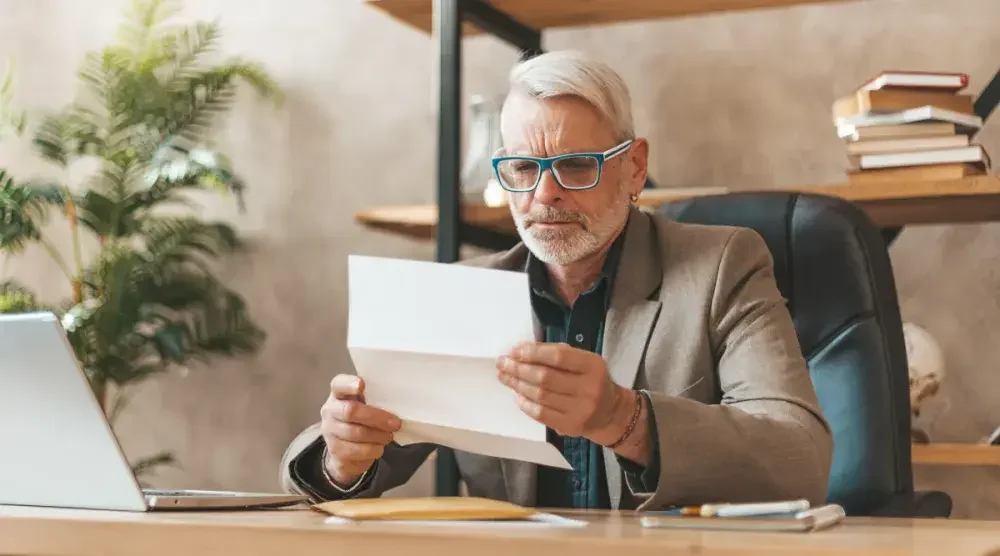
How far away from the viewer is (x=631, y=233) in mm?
1556

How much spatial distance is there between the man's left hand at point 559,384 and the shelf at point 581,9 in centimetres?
147

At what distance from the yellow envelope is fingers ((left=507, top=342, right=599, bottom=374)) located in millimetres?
142

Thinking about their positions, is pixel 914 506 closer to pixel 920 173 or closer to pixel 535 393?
pixel 535 393

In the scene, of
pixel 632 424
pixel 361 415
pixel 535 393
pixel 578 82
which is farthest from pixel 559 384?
pixel 578 82

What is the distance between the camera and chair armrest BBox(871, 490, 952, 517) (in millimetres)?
1426

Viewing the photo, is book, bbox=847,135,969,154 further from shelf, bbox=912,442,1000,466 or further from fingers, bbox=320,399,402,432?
fingers, bbox=320,399,402,432

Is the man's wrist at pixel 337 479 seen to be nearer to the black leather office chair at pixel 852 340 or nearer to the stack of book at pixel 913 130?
the black leather office chair at pixel 852 340

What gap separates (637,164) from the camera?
162cm

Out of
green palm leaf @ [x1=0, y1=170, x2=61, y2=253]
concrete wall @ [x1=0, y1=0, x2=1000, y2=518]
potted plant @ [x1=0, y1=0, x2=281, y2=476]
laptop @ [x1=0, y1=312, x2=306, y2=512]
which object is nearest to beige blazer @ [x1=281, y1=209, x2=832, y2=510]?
laptop @ [x1=0, y1=312, x2=306, y2=512]

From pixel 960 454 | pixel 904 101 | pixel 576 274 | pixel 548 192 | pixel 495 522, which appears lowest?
pixel 960 454

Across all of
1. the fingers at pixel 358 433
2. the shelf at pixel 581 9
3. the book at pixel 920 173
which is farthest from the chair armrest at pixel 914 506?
the shelf at pixel 581 9

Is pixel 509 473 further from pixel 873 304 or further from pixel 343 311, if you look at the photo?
pixel 343 311

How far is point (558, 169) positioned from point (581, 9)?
106cm

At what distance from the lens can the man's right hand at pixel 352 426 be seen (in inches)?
45.6
